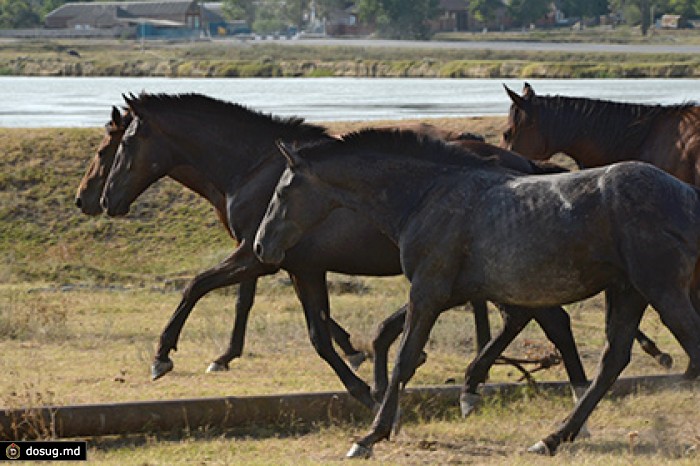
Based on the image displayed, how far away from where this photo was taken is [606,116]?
1254 cm

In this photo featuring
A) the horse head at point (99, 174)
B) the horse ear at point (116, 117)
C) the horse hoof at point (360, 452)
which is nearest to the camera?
the horse hoof at point (360, 452)

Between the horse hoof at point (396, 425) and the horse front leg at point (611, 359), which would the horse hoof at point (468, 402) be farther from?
the horse front leg at point (611, 359)

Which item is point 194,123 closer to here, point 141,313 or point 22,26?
point 141,313

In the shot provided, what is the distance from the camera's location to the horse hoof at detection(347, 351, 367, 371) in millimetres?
11500

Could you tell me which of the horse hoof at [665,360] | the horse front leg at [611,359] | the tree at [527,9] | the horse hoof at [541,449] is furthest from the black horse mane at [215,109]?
the tree at [527,9]

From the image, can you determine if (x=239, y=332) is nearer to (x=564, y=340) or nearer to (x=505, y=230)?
(x=564, y=340)

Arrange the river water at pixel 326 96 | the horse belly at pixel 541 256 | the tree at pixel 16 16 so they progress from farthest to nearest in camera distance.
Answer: the tree at pixel 16 16 < the river water at pixel 326 96 < the horse belly at pixel 541 256

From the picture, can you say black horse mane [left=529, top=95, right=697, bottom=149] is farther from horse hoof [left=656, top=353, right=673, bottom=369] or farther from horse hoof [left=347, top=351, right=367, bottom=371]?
horse hoof [left=347, top=351, right=367, bottom=371]

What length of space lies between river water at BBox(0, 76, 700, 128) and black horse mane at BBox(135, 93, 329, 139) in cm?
1749

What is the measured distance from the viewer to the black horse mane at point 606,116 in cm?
1232

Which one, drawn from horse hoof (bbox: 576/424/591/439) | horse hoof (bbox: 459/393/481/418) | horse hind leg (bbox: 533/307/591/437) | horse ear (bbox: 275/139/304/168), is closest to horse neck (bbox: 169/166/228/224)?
horse ear (bbox: 275/139/304/168)

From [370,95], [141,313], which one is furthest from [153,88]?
[141,313]

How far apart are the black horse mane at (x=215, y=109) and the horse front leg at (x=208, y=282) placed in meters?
1.01

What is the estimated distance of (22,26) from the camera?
356ft
